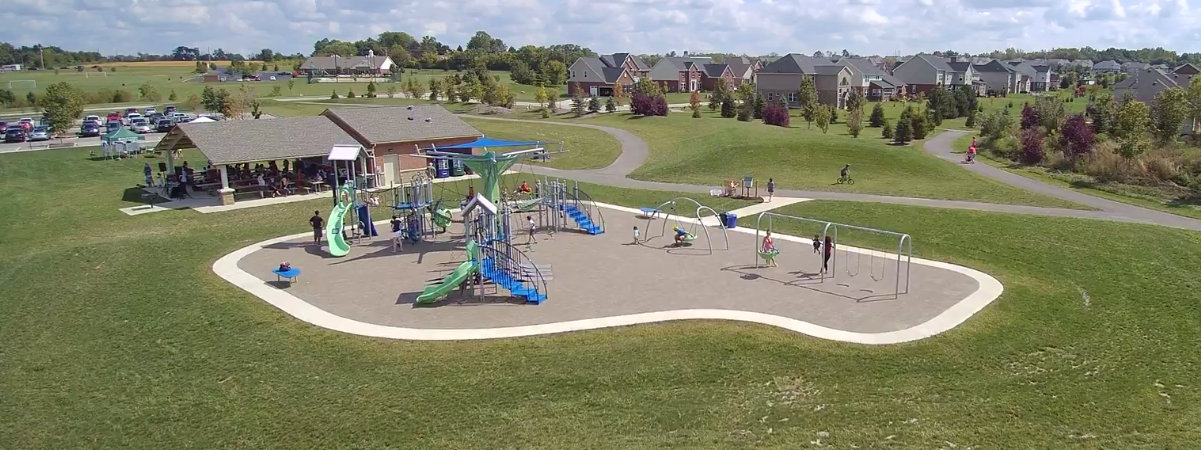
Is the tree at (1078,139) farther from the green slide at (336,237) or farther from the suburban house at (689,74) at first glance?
the suburban house at (689,74)

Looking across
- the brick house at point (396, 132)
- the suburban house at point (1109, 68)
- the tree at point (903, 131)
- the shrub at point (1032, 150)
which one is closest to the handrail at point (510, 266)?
the brick house at point (396, 132)

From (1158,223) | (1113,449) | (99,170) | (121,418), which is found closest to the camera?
(1113,449)

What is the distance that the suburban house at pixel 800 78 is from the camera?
96375 millimetres

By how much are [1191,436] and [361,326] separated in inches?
679

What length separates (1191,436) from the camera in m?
14.2

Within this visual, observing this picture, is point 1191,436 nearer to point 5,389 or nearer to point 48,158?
point 5,389

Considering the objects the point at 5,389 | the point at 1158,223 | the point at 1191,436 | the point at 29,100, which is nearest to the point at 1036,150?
the point at 1158,223

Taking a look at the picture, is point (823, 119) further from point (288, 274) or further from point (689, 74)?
point (689, 74)

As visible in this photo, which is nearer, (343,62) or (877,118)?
(877,118)

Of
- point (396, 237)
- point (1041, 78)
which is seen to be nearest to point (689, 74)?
point (1041, 78)

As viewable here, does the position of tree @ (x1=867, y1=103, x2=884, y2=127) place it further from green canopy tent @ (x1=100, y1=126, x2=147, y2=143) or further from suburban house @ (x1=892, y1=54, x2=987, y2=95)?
green canopy tent @ (x1=100, y1=126, x2=147, y2=143)

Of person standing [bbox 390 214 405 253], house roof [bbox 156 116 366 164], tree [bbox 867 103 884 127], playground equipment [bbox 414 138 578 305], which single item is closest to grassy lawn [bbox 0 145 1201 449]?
playground equipment [bbox 414 138 578 305]

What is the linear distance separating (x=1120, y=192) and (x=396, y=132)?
118ft

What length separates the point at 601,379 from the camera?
16328 mm
